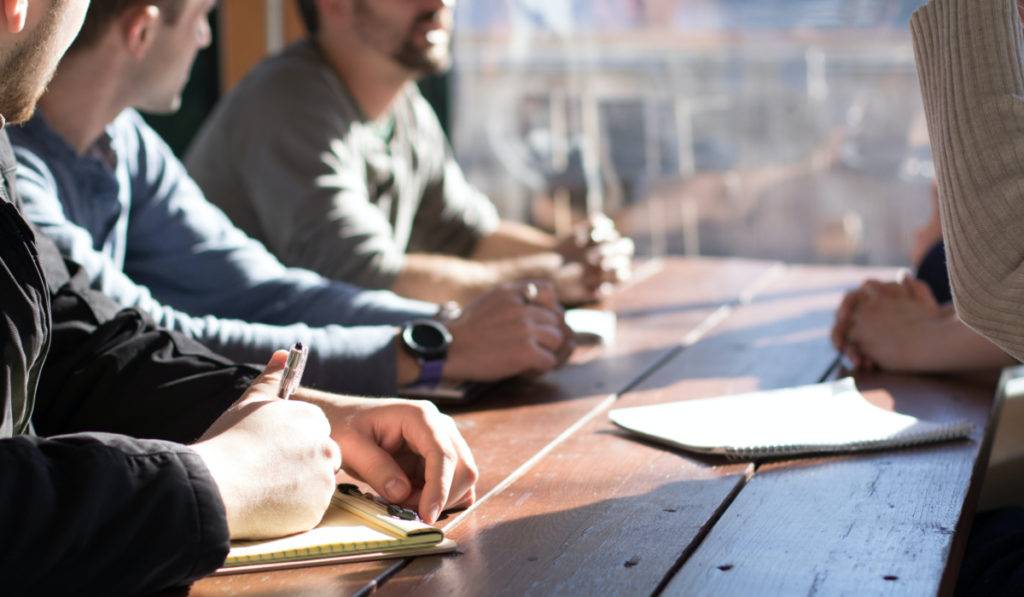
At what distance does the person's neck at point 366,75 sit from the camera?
2.54 metres

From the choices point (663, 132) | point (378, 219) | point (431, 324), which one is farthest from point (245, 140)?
point (663, 132)

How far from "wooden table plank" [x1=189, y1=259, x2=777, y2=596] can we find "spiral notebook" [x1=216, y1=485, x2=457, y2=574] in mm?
11

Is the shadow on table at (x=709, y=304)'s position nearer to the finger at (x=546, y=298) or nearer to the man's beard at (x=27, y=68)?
the finger at (x=546, y=298)

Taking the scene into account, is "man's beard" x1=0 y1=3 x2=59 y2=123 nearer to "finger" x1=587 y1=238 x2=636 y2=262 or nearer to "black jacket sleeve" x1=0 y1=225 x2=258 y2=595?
"black jacket sleeve" x1=0 y1=225 x2=258 y2=595

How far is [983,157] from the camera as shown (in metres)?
1.07

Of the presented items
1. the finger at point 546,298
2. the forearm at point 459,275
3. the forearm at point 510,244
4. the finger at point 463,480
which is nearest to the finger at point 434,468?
the finger at point 463,480

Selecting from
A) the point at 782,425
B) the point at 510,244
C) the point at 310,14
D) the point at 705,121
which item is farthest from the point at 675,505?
the point at 705,121

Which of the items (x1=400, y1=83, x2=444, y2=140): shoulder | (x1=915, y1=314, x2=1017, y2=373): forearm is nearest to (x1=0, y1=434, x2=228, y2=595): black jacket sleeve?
(x1=915, y1=314, x2=1017, y2=373): forearm

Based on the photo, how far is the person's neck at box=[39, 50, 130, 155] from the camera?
160 centimetres

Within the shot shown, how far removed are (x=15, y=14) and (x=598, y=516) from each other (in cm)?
59

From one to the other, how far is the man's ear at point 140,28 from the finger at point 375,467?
83cm

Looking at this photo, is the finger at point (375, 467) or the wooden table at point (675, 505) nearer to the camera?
the wooden table at point (675, 505)

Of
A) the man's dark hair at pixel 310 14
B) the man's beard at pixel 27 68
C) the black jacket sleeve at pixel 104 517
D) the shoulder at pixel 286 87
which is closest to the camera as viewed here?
the black jacket sleeve at pixel 104 517

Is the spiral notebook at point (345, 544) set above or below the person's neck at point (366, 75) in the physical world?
below
